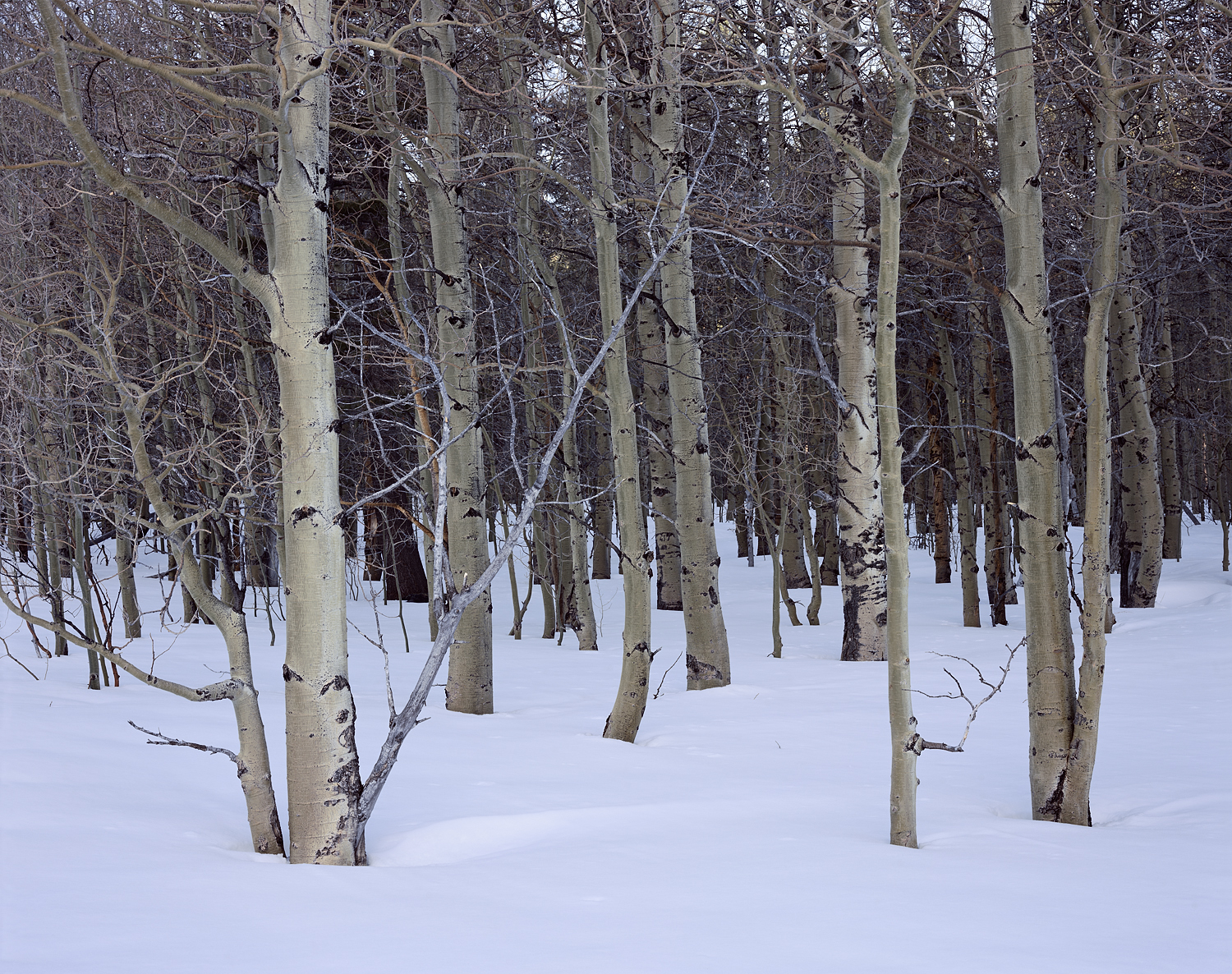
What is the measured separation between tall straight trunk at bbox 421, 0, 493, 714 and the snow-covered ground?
0.45 m

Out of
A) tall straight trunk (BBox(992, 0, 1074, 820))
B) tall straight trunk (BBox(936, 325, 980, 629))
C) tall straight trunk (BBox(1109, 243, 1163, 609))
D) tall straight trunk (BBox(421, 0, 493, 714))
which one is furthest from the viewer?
tall straight trunk (BBox(936, 325, 980, 629))

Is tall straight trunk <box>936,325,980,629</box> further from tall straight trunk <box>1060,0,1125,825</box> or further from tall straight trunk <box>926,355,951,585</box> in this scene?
tall straight trunk <box>1060,0,1125,825</box>

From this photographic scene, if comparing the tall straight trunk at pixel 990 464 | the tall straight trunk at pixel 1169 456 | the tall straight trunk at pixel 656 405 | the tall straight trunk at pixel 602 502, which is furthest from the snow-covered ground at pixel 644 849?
the tall straight trunk at pixel 1169 456

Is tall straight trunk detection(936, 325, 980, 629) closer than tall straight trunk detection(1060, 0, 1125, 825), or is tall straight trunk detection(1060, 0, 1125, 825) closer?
tall straight trunk detection(1060, 0, 1125, 825)

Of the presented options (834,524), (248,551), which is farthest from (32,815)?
(834,524)

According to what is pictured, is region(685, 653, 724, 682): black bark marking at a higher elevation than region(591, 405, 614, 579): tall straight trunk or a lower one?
lower

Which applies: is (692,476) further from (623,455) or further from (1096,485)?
(1096,485)

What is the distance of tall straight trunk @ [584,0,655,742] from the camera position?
6641 mm

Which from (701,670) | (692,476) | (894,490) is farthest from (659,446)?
(894,490)

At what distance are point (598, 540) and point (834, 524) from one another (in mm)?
4808

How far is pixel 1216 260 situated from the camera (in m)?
14.5

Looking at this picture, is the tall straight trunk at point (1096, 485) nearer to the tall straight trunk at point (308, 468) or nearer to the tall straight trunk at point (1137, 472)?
the tall straight trunk at point (308, 468)

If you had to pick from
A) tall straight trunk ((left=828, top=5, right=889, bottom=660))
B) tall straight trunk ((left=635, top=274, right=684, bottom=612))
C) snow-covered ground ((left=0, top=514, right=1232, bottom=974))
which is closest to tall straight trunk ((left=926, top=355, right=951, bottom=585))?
tall straight trunk ((left=635, top=274, right=684, bottom=612))

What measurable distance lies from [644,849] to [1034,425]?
288 cm
